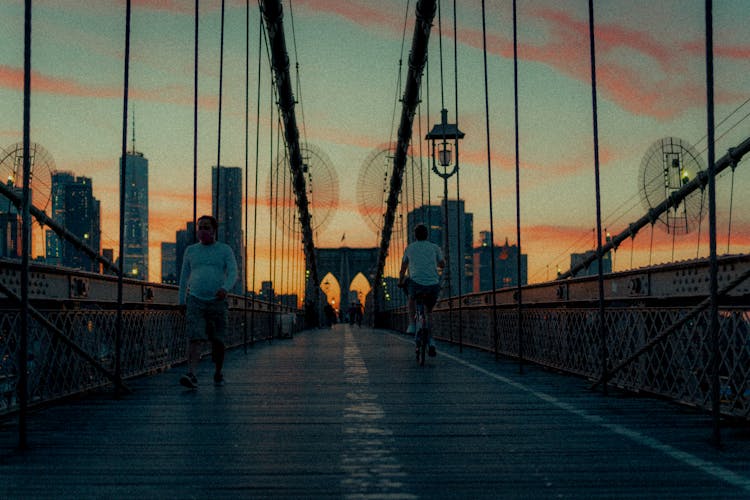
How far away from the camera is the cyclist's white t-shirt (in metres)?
10.1

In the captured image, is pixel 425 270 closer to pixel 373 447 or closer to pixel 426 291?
pixel 426 291

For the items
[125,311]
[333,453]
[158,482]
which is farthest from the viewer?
[125,311]

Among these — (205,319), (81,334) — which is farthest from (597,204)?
(81,334)

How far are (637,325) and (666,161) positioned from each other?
73.3 ft

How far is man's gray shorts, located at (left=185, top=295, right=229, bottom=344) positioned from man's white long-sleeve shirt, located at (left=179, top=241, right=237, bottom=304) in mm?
66

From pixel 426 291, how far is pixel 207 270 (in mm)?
3324

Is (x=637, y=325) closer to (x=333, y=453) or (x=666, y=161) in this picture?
(x=333, y=453)

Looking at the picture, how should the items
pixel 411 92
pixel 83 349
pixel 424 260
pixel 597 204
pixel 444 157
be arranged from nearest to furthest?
pixel 83 349 → pixel 597 204 → pixel 424 260 → pixel 444 157 → pixel 411 92

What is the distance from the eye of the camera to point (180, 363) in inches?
407

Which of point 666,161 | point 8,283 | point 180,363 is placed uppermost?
point 666,161

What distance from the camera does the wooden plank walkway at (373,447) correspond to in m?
3.21

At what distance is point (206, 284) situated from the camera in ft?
24.6

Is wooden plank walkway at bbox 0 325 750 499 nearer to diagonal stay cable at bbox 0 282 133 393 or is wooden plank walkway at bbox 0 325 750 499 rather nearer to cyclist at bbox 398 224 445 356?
diagonal stay cable at bbox 0 282 133 393

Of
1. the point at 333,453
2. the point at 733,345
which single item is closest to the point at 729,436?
the point at 733,345
